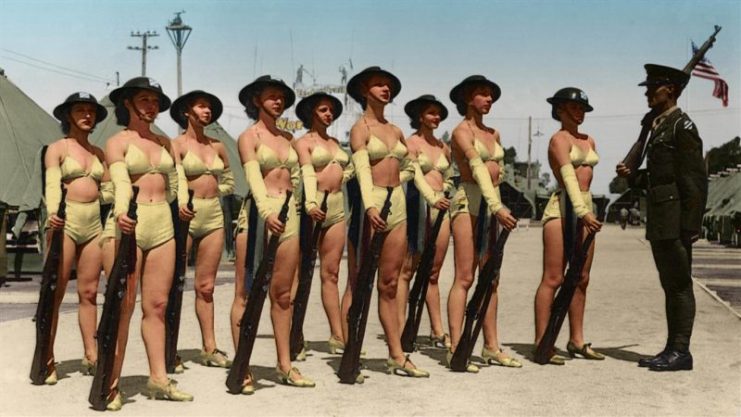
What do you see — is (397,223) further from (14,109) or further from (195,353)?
(14,109)

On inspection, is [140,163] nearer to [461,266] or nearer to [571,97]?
[461,266]

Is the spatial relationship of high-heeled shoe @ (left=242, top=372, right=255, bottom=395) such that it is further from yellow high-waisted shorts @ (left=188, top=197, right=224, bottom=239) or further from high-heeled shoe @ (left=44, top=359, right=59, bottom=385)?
yellow high-waisted shorts @ (left=188, top=197, right=224, bottom=239)

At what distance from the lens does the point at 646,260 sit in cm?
2589

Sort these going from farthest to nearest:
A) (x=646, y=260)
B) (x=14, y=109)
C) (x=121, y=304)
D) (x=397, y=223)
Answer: (x=646, y=260) < (x=14, y=109) < (x=397, y=223) < (x=121, y=304)

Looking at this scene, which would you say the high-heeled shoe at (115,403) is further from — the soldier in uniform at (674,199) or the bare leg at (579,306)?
the soldier in uniform at (674,199)

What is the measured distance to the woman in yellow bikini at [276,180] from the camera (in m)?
7.15

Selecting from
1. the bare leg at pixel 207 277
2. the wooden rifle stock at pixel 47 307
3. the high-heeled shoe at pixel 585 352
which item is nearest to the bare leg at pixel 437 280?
the high-heeled shoe at pixel 585 352

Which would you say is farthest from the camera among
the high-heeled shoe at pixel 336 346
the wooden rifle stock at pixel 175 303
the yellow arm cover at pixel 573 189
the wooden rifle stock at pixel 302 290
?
the high-heeled shoe at pixel 336 346

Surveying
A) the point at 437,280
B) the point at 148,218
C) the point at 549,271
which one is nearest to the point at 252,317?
the point at 148,218

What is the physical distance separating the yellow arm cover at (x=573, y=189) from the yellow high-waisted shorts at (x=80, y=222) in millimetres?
3791

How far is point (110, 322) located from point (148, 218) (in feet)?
2.34

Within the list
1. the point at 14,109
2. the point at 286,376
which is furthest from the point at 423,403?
the point at 14,109

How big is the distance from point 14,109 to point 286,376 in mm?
13529

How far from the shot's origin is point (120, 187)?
21.2ft
